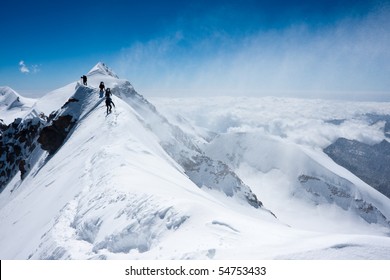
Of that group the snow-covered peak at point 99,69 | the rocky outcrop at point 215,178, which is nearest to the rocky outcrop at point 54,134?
the rocky outcrop at point 215,178

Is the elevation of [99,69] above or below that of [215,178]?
above

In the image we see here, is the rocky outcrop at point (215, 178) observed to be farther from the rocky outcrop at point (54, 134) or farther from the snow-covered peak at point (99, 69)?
the rocky outcrop at point (54, 134)

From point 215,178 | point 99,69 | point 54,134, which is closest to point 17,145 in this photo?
point 54,134

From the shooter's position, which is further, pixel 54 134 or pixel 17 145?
pixel 17 145

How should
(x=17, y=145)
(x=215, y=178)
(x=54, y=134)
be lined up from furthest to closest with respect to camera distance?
(x=215, y=178)
(x=17, y=145)
(x=54, y=134)

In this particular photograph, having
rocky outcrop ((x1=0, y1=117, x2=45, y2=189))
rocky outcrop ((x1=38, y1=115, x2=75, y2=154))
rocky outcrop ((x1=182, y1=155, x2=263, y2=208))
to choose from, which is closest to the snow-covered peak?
rocky outcrop ((x1=0, y1=117, x2=45, y2=189))

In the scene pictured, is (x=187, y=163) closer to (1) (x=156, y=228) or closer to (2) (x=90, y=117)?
(2) (x=90, y=117)

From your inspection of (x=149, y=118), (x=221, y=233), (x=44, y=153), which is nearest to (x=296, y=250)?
(x=221, y=233)

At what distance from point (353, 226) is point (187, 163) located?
156 m

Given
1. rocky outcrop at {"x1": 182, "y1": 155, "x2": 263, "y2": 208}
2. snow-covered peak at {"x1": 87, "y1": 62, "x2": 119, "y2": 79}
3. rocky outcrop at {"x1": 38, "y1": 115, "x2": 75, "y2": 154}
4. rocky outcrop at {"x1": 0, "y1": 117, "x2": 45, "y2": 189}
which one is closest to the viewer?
rocky outcrop at {"x1": 38, "y1": 115, "x2": 75, "y2": 154}

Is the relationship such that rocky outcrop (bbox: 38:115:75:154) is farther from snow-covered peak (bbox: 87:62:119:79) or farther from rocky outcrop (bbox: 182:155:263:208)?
snow-covered peak (bbox: 87:62:119:79)

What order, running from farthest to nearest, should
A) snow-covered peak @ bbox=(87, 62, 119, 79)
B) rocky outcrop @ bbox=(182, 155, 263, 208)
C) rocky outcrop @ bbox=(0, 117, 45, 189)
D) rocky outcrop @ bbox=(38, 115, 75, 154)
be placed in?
snow-covered peak @ bbox=(87, 62, 119, 79)
rocky outcrop @ bbox=(182, 155, 263, 208)
rocky outcrop @ bbox=(0, 117, 45, 189)
rocky outcrop @ bbox=(38, 115, 75, 154)

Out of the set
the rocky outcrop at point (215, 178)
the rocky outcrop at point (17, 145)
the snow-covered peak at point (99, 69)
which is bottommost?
the rocky outcrop at point (215, 178)

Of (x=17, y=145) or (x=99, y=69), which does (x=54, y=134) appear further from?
(x=99, y=69)
